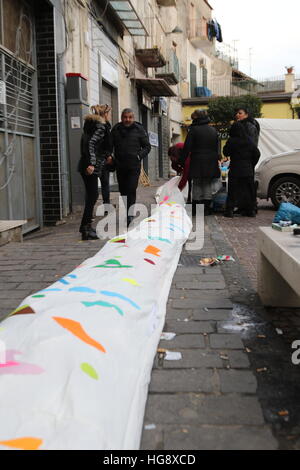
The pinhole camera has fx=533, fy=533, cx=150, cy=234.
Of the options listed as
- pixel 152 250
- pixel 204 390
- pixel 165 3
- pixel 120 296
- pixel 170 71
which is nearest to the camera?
pixel 204 390

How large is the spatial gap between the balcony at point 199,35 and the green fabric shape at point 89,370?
35.2 metres

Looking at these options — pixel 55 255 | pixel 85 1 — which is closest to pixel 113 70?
pixel 85 1

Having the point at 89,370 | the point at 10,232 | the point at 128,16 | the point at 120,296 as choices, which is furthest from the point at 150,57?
the point at 89,370

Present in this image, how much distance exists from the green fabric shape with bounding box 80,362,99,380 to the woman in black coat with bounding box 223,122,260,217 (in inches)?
303

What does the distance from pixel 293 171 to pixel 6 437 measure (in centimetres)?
981

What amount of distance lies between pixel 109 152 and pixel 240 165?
2.93 meters

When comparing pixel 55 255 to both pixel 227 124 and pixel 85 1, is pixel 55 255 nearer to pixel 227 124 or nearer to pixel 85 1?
pixel 85 1

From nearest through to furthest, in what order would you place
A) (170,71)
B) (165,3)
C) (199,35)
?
1. (165,3)
2. (170,71)
3. (199,35)

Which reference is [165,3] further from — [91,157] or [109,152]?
[91,157]

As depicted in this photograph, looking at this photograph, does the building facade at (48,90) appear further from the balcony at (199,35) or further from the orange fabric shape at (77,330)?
the balcony at (199,35)

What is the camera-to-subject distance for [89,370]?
6.71ft

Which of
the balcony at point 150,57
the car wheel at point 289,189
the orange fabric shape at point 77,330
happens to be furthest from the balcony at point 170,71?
the orange fabric shape at point 77,330

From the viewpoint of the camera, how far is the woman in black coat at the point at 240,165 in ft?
30.5

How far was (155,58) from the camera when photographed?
1972cm
